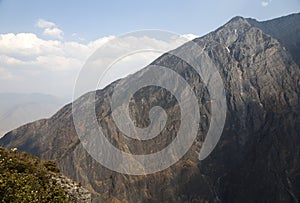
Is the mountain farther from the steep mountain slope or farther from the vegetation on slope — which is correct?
the vegetation on slope

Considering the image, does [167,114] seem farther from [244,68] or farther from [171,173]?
[244,68]

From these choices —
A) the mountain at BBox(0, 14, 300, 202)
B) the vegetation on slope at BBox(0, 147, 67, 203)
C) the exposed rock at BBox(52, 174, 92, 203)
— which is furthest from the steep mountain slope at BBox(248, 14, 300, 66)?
the vegetation on slope at BBox(0, 147, 67, 203)

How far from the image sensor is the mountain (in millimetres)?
88562

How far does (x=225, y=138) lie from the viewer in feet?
334

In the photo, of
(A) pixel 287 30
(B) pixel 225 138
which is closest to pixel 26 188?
(B) pixel 225 138

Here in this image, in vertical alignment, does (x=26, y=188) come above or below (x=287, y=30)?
below

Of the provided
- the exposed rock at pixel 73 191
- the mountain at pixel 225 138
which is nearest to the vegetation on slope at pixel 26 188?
the exposed rock at pixel 73 191

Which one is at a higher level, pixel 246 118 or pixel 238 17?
pixel 238 17

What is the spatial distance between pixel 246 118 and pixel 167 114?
2391 centimetres

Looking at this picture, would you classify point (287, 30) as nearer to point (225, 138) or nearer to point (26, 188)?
point (225, 138)

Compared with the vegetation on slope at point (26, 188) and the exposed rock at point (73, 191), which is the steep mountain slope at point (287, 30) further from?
the vegetation on slope at point (26, 188)

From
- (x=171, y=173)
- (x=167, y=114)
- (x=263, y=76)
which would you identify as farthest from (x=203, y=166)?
(x=263, y=76)

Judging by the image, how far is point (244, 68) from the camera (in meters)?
113

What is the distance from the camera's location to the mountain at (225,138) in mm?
88562
